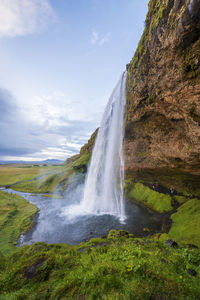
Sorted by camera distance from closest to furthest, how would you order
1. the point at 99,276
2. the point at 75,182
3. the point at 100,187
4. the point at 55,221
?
the point at 99,276 → the point at 55,221 → the point at 100,187 → the point at 75,182

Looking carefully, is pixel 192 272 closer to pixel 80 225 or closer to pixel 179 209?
pixel 80 225

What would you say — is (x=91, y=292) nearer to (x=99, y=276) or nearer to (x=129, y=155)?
(x=99, y=276)

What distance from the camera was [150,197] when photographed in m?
29.9

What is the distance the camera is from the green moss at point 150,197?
25.1m

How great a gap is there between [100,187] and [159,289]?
3356 centimetres

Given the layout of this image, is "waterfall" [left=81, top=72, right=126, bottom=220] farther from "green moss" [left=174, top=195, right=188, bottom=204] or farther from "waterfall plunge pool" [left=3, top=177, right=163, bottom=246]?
"green moss" [left=174, top=195, right=188, bottom=204]

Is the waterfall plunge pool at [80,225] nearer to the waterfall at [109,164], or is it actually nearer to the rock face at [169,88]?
the waterfall at [109,164]

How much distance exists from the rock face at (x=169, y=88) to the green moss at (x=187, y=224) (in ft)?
22.3

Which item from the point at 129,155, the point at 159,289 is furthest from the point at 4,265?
the point at 129,155

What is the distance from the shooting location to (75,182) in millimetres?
49875

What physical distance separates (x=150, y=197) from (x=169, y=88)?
24.1 meters

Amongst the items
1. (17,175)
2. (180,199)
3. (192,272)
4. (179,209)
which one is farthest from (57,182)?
(192,272)

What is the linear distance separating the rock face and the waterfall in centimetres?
605

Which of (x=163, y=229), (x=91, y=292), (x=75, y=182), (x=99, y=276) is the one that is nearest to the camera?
(x=91, y=292)
